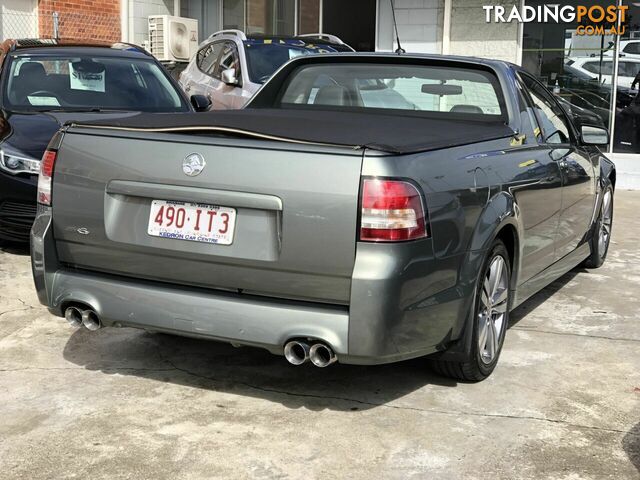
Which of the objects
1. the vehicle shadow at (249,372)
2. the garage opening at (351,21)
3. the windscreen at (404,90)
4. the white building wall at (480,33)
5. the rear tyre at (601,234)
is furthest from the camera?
the garage opening at (351,21)

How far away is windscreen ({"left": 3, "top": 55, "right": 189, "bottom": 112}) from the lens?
785cm

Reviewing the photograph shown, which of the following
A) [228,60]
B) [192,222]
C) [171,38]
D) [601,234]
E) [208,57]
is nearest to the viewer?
[192,222]

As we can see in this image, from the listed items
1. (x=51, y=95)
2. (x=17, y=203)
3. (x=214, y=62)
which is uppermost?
(x=214, y=62)

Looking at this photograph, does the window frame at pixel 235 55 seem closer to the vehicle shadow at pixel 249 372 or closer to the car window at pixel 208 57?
the car window at pixel 208 57

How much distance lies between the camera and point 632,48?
1319cm

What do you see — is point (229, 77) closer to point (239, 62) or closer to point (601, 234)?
point (239, 62)

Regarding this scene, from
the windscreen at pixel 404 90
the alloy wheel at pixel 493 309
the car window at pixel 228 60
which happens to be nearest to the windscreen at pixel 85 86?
the car window at pixel 228 60

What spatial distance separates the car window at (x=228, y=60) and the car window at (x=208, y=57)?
17 cm

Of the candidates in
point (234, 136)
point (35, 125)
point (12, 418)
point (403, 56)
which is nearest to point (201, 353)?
point (12, 418)

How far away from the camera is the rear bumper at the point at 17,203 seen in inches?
268

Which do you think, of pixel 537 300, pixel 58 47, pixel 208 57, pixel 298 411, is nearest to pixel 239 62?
pixel 208 57

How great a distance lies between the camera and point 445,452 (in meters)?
3.54

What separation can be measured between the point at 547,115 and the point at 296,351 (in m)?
2.70

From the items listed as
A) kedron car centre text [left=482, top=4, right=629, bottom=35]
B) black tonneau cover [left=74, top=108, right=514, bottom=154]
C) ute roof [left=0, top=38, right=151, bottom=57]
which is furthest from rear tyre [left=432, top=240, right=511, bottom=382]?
kedron car centre text [left=482, top=4, right=629, bottom=35]
